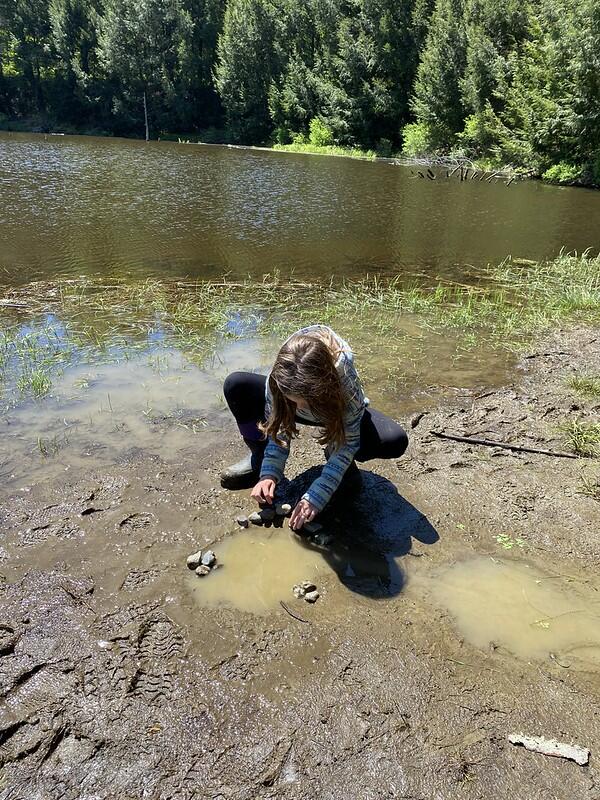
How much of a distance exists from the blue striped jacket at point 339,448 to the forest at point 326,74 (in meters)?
31.3

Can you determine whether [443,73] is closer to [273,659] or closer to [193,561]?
[193,561]

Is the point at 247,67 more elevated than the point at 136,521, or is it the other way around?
the point at 247,67

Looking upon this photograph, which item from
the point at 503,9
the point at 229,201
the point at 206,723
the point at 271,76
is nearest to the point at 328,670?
the point at 206,723

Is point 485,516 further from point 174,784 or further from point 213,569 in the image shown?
point 174,784

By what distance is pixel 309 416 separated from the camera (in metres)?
3.56

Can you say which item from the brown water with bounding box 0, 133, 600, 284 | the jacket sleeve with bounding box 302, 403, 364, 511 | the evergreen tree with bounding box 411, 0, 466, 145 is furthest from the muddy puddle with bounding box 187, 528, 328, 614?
the evergreen tree with bounding box 411, 0, 466, 145

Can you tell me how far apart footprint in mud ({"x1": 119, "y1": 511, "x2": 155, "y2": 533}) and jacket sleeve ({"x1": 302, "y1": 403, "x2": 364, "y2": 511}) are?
1.06m

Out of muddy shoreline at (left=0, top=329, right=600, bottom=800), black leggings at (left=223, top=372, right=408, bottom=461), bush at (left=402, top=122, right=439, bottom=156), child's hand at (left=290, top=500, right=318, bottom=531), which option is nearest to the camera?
muddy shoreline at (left=0, top=329, right=600, bottom=800)

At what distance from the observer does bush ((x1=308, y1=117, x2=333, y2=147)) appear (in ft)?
156

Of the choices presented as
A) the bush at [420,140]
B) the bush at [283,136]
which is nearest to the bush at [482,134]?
the bush at [420,140]

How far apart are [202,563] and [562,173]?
33.4m

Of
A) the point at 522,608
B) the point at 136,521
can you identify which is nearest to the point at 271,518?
the point at 136,521

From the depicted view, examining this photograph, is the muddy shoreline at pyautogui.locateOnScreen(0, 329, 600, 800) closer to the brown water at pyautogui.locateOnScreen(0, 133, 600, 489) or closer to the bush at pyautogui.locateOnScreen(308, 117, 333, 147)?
the brown water at pyautogui.locateOnScreen(0, 133, 600, 489)

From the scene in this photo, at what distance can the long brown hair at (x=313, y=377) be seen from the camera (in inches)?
116
